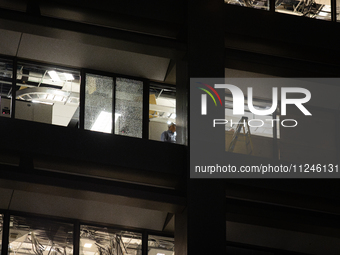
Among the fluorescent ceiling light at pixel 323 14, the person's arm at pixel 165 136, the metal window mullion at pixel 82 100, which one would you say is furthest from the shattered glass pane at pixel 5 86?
the fluorescent ceiling light at pixel 323 14

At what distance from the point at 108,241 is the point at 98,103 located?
3509mm

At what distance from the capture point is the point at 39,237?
1195 cm

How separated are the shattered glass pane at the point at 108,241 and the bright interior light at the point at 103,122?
2.56m

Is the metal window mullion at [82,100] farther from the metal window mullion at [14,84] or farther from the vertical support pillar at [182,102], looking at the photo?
the vertical support pillar at [182,102]

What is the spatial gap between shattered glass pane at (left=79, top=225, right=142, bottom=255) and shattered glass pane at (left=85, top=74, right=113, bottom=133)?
2.62 m

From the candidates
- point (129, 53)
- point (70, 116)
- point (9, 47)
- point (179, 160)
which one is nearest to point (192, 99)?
point (179, 160)

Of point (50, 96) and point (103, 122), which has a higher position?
point (50, 96)

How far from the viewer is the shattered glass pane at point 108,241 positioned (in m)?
12.4

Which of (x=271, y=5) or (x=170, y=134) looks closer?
(x=170, y=134)

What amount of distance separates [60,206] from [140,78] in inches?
156

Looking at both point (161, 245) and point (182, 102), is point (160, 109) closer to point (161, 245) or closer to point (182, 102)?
point (182, 102)

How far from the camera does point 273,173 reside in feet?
36.6

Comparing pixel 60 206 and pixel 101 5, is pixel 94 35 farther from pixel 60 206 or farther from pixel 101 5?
pixel 60 206

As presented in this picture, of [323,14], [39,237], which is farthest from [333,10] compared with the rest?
[39,237]
